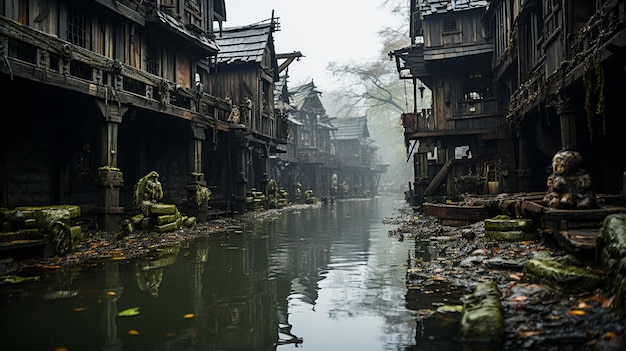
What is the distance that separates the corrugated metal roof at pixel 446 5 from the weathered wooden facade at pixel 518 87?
0.05 meters

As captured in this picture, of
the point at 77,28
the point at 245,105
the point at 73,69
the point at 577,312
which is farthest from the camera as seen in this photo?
the point at 245,105

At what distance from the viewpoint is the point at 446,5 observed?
22062mm

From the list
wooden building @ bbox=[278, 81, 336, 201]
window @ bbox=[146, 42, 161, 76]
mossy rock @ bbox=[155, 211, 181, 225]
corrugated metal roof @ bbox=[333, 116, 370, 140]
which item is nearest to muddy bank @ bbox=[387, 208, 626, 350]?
mossy rock @ bbox=[155, 211, 181, 225]

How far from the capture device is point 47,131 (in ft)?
43.3

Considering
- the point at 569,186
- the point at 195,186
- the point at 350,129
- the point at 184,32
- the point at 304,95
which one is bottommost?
the point at 569,186

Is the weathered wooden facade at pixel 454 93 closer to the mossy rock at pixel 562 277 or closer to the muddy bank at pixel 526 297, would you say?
the muddy bank at pixel 526 297

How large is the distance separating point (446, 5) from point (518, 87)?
26.9 feet

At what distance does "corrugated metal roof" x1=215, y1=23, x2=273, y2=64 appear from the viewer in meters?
24.1

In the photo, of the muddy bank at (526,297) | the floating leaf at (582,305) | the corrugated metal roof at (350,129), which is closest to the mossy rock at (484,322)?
the muddy bank at (526,297)

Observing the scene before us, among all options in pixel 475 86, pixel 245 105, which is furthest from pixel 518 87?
pixel 245 105

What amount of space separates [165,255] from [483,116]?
53.3 feet

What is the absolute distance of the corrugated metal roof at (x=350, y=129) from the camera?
5588 centimetres

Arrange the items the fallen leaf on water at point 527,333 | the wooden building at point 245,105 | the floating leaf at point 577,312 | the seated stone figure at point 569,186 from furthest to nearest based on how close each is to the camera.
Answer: the wooden building at point 245,105 → the seated stone figure at point 569,186 → the floating leaf at point 577,312 → the fallen leaf on water at point 527,333

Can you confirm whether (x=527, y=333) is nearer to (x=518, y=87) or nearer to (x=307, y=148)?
(x=518, y=87)
